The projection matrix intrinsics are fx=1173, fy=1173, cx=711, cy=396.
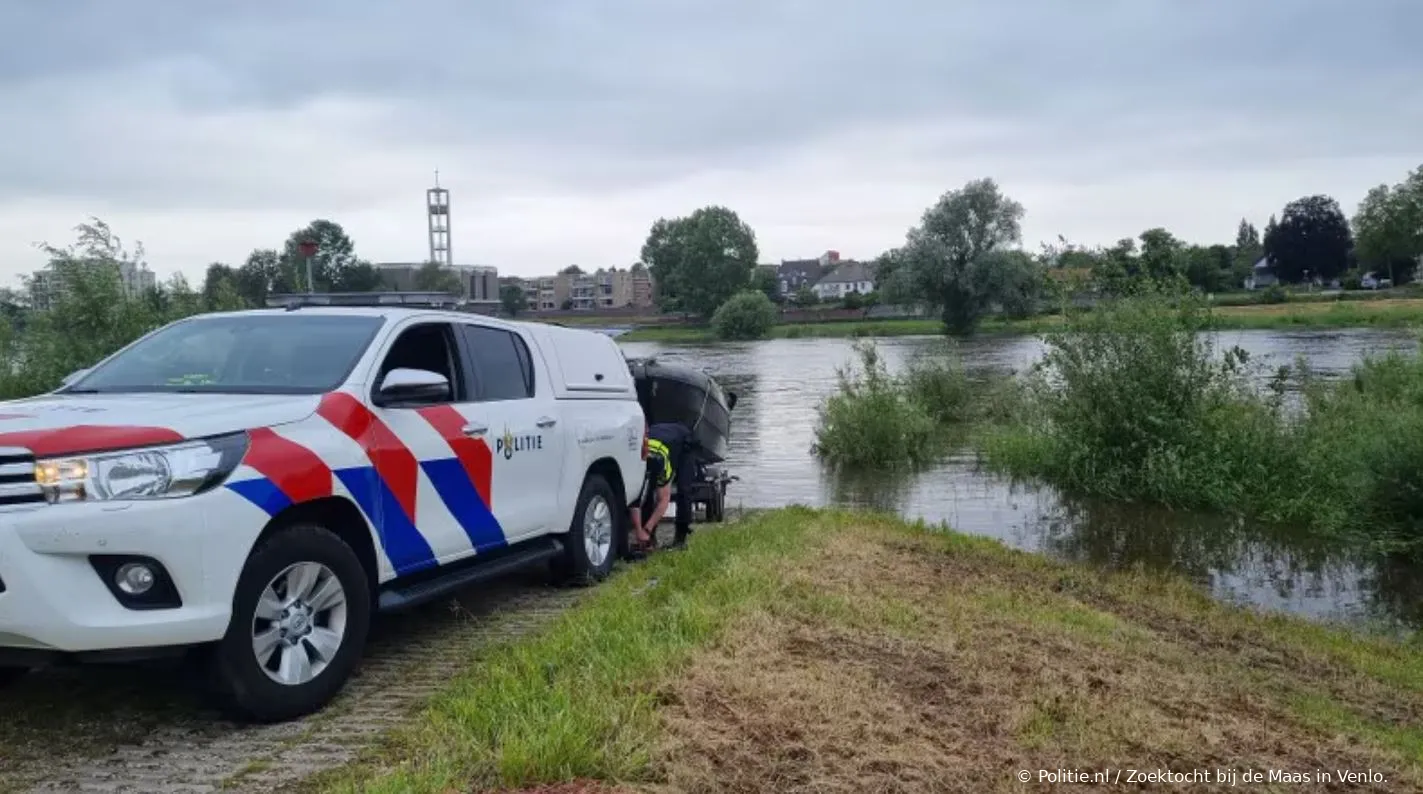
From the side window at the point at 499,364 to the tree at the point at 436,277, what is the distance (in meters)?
4.44

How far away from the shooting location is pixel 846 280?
165500 millimetres

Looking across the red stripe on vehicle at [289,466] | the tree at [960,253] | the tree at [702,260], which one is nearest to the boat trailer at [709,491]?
the red stripe on vehicle at [289,466]

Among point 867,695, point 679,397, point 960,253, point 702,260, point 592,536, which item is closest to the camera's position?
point 867,695

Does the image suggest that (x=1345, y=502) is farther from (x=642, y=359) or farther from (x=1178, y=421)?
(x=642, y=359)

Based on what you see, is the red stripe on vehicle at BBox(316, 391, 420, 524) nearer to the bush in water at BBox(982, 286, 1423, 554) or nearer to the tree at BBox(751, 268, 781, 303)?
the bush in water at BBox(982, 286, 1423, 554)

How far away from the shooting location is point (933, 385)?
2462 centimetres

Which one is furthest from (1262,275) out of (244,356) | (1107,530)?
(244,356)

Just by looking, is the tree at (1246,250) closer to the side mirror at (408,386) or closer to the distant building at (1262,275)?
the distant building at (1262,275)

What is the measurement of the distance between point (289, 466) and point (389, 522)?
81cm

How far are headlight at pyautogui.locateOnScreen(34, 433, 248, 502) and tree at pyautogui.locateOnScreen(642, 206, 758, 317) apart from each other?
9082 cm

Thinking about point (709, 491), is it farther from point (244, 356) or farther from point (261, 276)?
point (261, 276)

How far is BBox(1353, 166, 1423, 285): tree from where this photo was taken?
9075 cm

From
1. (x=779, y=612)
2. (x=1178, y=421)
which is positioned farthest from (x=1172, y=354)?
(x=779, y=612)

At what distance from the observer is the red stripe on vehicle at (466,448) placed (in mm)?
6216
